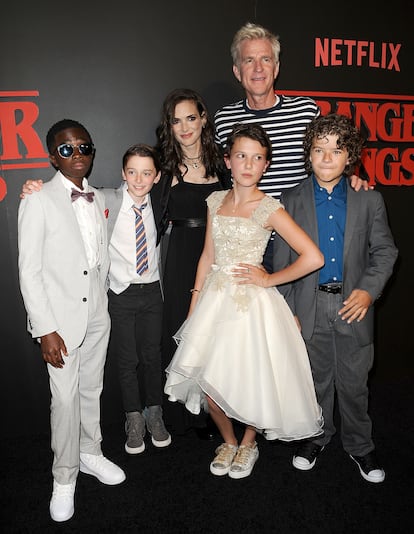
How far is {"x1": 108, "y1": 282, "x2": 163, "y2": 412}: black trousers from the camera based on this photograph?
9.78 ft

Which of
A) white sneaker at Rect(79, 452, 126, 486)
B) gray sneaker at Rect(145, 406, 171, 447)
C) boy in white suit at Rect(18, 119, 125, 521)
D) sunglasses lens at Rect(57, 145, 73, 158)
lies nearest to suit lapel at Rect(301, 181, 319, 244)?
boy in white suit at Rect(18, 119, 125, 521)

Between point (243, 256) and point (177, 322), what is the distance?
2.45ft

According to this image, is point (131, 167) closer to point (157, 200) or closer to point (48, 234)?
point (157, 200)

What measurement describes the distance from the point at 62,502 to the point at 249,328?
1365mm

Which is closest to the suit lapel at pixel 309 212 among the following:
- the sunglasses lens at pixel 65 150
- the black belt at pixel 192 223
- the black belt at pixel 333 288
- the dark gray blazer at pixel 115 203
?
the black belt at pixel 333 288

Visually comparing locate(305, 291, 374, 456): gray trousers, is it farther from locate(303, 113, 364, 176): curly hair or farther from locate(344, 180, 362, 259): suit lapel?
locate(303, 113, 364, 176): curly hair

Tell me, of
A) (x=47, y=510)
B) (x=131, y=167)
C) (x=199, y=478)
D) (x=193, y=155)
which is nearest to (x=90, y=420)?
(x=47, y=510)

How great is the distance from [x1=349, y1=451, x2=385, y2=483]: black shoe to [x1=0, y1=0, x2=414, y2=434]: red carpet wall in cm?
172

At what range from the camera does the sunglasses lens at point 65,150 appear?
8.04ft

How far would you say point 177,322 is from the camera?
3.06 metres

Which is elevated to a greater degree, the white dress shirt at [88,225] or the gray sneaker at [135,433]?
the white dress shirt at [88,225]

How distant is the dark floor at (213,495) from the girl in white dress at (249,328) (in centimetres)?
40

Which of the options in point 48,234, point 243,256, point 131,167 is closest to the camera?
point 48,234

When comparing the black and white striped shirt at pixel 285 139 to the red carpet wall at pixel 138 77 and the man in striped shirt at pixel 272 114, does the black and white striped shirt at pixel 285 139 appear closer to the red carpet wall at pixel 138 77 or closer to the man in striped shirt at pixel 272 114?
the man in striped shirt at pixel 272 114
